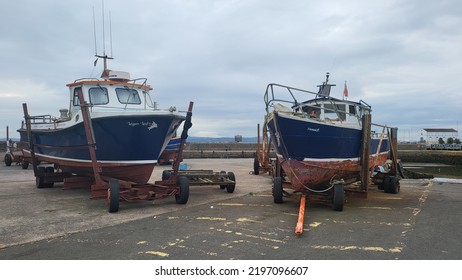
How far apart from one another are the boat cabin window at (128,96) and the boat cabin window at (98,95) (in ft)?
1.18

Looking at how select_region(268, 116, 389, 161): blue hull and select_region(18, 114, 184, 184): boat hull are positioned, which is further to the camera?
select_region(18, 114, 184, 184): boat hull

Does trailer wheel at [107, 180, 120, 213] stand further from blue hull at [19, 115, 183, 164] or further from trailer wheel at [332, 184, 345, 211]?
trailer wheel at [332, 184, 345, 211]

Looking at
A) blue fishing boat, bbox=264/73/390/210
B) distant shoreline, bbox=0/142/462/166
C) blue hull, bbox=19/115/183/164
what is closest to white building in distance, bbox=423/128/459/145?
distant shoreline, bbox=0/142/462/166

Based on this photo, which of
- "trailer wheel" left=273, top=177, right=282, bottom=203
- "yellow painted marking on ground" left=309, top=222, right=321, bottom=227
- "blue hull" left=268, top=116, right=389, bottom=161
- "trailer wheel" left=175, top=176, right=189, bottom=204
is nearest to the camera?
"yellow painted marking on ground" left=309, top=222, right=321, bottom=227

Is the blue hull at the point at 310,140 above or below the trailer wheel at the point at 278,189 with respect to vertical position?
above

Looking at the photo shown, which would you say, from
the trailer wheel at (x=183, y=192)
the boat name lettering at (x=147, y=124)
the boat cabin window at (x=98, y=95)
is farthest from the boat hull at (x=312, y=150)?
the boat cabin window at (x=98, y=95)

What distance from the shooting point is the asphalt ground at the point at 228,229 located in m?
5.08

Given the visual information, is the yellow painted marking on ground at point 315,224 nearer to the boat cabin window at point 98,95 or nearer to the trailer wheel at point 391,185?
the trailer wheel at point 391,185

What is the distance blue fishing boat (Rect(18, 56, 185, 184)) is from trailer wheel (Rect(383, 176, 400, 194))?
→ 248 inches

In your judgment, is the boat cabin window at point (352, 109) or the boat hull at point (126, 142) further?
the boat cabin window at point (352, 109)

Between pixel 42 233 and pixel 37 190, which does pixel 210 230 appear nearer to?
pixel 42 233

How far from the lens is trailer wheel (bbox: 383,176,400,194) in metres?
10.9

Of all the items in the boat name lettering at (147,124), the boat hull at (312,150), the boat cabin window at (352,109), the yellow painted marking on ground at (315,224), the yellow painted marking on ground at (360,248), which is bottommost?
the yellow painted marking on ground at (360,248)

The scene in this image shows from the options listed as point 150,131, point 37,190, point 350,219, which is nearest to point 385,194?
point 350,219
